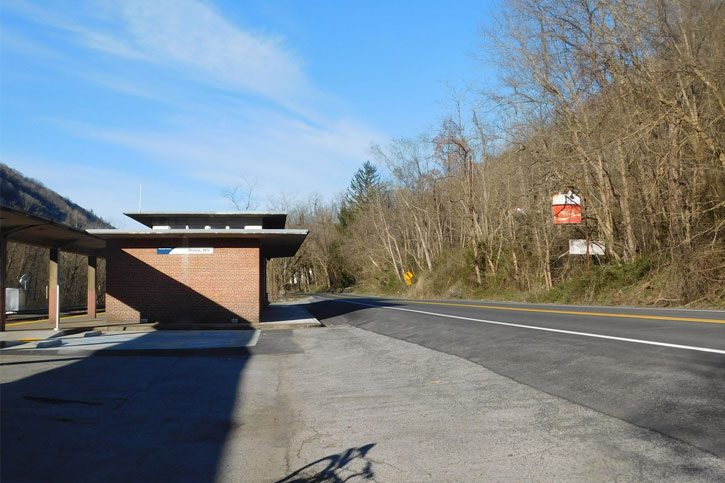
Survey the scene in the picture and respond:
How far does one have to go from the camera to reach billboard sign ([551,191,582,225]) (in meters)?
29.2

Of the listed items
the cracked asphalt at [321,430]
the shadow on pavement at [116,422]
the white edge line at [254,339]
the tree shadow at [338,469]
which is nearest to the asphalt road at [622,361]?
the cracked asphalt at [321,430]

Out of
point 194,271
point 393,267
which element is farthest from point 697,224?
point 393,267

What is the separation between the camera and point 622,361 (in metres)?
8.19

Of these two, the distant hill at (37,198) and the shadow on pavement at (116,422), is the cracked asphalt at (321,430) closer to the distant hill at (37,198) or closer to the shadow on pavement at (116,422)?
the shadow on pavement at (116,422)

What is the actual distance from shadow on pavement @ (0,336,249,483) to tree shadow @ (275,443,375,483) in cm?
85

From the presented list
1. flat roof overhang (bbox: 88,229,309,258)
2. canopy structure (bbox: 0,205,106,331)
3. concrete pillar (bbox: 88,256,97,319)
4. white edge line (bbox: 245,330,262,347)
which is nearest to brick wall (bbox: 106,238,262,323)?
flat roof overhang (bbox: 88,229,309,258)

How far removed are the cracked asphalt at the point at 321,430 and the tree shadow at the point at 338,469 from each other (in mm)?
20

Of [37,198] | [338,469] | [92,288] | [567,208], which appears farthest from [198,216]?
[37,198]

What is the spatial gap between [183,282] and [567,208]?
18288mm

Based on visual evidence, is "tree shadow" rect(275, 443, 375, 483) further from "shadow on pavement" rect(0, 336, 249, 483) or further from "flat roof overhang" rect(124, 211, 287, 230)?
"flat roof overhang" rect(124, 211, 287, 230)

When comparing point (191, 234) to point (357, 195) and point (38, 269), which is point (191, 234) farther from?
point (357, 195)

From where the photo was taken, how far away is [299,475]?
5520 mm

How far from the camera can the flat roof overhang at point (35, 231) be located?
53.0 ft

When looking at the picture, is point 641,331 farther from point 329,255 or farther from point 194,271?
point 329,255
